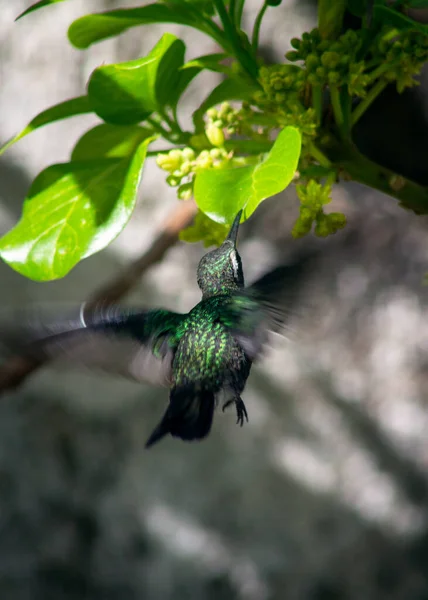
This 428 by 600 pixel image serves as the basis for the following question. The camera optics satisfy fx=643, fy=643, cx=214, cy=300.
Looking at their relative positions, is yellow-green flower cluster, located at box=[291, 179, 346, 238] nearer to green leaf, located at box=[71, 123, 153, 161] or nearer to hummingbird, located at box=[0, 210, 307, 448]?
hummingbird, located at box=[0, 210, 307, 448]

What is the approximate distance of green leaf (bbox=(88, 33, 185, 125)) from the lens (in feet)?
2.16

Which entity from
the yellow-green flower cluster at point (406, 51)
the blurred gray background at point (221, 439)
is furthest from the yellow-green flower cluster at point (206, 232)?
the blurred gray background at point (221, 439)


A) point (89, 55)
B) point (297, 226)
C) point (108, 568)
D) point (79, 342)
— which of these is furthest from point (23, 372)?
point (108, 568)

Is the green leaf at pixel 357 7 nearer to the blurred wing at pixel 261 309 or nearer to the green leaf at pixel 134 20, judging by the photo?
the green leaf at pixel 134 20

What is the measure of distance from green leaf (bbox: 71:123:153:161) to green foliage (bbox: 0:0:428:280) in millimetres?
47

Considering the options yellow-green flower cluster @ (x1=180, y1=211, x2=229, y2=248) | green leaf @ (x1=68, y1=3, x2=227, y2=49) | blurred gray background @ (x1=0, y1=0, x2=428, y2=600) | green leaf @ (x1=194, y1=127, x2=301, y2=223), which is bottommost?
blurred gray background @ (x1=0, y1=0, x2=428, y2=600)

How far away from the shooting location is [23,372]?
3.59 feet

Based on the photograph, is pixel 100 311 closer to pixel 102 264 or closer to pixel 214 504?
pixel 102 264

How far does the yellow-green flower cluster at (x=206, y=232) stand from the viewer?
65cm

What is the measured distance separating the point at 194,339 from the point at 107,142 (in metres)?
0.31

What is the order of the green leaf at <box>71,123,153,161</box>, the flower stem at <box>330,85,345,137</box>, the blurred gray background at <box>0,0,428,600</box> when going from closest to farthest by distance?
1. the flower stem at <box>330,85,345,137</box>
2. the green leaf at <box>71,123,153,161</box>
3. the blurred gray background at <box>0,0,428,600</box>

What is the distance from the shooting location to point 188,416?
58cm

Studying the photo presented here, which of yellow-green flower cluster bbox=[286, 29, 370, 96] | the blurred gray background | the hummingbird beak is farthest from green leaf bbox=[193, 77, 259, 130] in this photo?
the blurred gray background

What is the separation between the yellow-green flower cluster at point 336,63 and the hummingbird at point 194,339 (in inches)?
6.8
